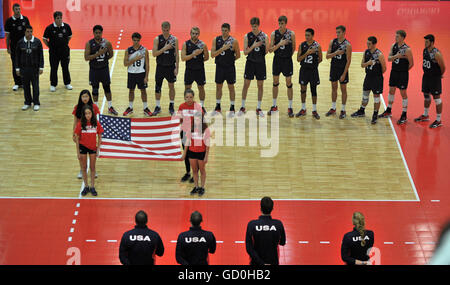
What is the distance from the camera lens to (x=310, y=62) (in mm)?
15023

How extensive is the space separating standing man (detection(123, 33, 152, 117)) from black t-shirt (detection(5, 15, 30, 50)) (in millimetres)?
2822

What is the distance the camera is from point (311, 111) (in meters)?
15.8

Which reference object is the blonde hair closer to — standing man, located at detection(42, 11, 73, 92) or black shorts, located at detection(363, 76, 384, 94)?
black shorts, located at detection(363, 76, 384, 94)

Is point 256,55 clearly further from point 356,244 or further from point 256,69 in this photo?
point 356,244

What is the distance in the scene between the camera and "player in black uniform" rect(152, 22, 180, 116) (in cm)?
1471

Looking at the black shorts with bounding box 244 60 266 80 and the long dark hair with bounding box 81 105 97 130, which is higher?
the black shorts with bounding box 244 60 266 80

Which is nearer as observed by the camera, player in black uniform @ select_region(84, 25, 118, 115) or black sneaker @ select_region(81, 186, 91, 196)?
black sneaker @ select_region(81, 186, 91, 196)

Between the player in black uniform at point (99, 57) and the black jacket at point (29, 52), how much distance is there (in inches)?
44.9

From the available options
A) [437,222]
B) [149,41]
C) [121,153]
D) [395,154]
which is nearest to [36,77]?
[121,153]

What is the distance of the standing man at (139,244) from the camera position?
27.6ft

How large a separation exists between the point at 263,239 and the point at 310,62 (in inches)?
284

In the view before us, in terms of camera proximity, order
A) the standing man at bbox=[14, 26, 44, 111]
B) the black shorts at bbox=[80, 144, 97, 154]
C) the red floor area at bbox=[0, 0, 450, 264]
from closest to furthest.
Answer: the red floor area at bbox=[0, 0, 450, 264] < the black shorts at bbox=[80, 144, 97, 154] < the standing man at bbox=[14, 26, 44, 111]

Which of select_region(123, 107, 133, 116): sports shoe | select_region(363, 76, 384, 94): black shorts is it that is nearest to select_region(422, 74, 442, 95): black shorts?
select_region(363, 76, 384, 94): black shorts

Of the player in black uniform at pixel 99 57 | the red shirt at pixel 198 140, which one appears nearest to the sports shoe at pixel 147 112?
the player in black uniform at pixel 99 57
